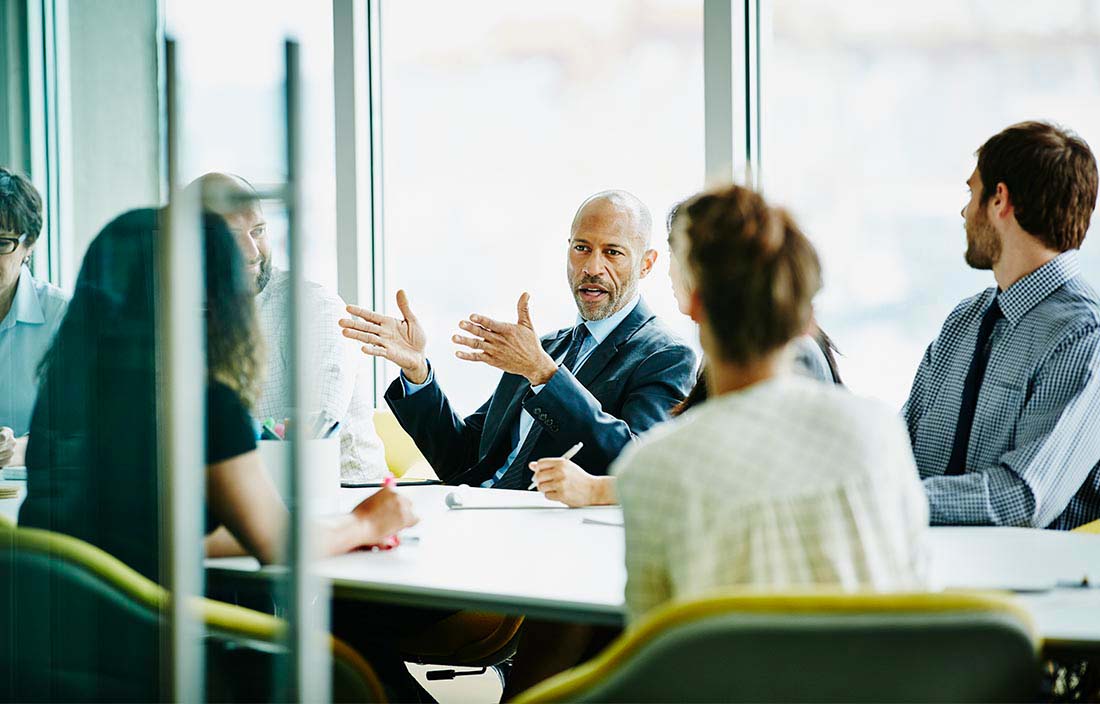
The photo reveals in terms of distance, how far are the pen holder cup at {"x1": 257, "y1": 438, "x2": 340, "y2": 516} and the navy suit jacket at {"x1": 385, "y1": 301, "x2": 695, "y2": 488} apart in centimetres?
65

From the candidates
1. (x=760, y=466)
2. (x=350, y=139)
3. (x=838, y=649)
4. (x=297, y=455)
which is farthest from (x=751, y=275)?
(x=350, y=139)

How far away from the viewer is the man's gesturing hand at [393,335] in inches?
111

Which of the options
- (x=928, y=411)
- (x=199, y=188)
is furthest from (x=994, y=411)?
(x=199, y=188)

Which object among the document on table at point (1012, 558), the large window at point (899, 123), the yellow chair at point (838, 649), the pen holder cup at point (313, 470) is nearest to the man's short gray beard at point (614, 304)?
the large window at point (899, 123)

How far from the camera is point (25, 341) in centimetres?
164

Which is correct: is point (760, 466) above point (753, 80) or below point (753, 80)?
below

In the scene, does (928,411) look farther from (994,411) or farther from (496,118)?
(496,118)

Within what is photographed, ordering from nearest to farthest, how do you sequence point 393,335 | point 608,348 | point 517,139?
1. point 393,335
2. point 608,348
3. point 517,139

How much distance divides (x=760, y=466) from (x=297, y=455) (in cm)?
57

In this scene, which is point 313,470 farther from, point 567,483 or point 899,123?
point 899,123

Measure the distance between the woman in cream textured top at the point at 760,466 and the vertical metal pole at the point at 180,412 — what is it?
0.58m

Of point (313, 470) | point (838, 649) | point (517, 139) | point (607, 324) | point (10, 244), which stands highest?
point (517, 139)

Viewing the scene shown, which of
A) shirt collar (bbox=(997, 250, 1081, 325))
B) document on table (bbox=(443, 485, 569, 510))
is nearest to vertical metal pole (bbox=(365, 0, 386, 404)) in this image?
document on table (bbox=(443, 485, 569, 510))

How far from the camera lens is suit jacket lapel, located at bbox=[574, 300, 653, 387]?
3061mm
